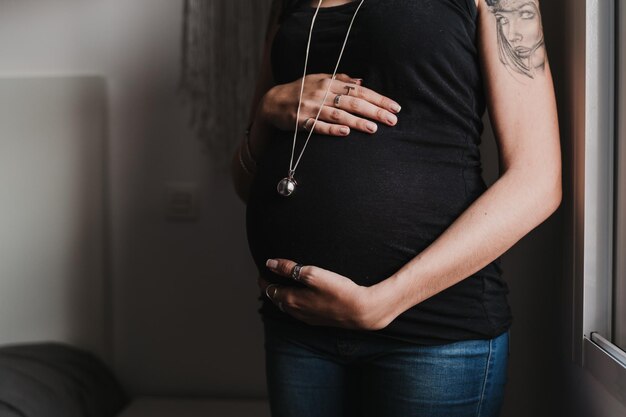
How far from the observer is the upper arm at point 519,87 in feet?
2.70

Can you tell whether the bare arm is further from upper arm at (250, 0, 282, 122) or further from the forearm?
upper arm at (250, 0, 282, 122)

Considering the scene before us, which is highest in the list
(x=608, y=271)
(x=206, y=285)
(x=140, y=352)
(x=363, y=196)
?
(x=363, y=196)

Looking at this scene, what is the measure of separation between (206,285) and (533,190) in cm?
89

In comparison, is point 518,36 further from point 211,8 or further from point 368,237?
point 211,8

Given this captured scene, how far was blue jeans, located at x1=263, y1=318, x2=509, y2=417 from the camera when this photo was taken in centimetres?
80

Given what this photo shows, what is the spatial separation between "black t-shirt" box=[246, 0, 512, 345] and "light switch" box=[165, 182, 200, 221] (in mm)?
598

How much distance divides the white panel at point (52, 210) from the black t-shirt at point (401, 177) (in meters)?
0.74

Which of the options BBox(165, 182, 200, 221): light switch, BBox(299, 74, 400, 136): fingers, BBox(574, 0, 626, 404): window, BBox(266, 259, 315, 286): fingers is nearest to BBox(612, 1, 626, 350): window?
BBox(574, 0, 626, 404): window

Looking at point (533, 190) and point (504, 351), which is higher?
point (533, 190)

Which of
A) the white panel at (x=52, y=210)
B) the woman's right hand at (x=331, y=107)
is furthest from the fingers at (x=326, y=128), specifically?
the white panel at (x=52, y=210)

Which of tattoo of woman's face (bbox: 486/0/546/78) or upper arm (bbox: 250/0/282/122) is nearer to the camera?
tattoo of woman's face (bbox: 486/0/546/78)

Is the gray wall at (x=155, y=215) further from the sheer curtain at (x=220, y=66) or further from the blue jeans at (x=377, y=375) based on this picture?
the blue jeans at (x=377, y=375)

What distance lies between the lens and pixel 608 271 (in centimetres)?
97

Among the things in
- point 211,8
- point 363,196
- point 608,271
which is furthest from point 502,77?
point 211,8
